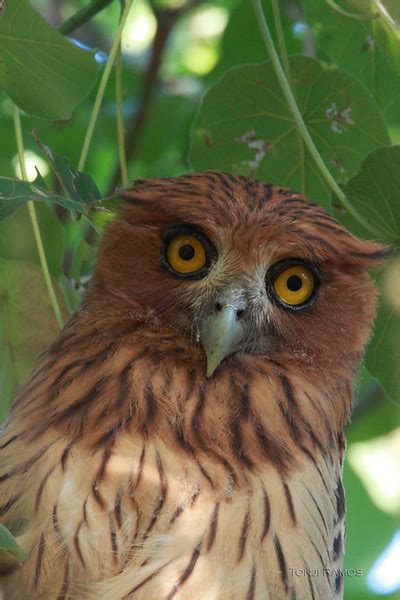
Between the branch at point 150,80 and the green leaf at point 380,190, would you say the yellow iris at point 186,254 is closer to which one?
the green leaf at point 380,190

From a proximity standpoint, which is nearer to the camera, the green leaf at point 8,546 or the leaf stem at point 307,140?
the green leaf at point 8,546

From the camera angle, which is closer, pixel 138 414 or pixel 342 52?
pixel 138 414

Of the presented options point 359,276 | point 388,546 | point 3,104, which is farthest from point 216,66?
point 388,546

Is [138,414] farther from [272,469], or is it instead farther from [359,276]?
[359,276]

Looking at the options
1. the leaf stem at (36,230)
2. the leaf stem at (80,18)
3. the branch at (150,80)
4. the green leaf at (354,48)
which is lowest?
the leaf stem at (36,230)

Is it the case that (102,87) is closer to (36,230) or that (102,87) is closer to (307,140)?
(36,230)

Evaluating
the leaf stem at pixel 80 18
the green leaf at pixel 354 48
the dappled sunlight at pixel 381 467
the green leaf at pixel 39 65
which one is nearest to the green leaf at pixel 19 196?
the green leaf at pixel 39 65

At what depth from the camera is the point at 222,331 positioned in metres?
2.42

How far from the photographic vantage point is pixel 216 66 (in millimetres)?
3971

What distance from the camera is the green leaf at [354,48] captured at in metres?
2.99

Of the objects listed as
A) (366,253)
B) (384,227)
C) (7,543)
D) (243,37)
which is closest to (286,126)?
(366,253)

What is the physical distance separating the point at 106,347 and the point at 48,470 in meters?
0.39

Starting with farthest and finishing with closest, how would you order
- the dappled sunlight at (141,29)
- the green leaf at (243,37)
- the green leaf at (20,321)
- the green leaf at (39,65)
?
the dappled sunlight at (141,29) < the green leaf at (243,37) < the green leaf at (20,321) < the green leaf at (39,65)

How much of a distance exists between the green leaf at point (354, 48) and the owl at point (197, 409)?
523 mm
